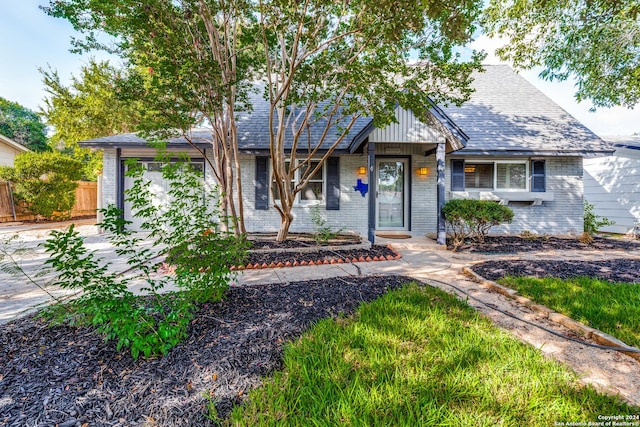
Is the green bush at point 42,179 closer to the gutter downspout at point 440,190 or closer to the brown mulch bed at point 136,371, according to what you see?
the brown mulch bed at point 136,371

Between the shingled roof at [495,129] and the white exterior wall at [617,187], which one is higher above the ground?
the shingled roof at [495,129]

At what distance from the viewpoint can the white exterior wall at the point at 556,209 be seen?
8.61 m

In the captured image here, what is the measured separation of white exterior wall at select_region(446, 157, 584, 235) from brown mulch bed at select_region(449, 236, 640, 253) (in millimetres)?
612

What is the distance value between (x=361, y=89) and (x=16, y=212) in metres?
15.1

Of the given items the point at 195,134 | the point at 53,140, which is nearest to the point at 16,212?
the point at 53,140

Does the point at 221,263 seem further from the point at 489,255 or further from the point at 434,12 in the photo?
Result: the point at 489,255

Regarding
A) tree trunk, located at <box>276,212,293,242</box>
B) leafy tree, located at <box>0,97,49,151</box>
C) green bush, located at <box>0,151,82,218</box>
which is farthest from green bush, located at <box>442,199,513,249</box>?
leafy tree, located at <box>0,97,49,151</box>

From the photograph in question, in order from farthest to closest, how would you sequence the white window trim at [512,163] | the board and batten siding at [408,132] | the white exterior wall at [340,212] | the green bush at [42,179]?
the green bush at [42,179], the white window trim at [512,163], the white exterior wall at [340,212], the board and batten siding at [408,132]

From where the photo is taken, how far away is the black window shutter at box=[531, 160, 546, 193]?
28.0ft

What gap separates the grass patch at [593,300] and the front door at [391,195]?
4.90m

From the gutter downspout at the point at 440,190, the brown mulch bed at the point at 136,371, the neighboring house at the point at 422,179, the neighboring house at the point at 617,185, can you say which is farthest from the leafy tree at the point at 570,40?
the brown mulch bed at the point at 136,371

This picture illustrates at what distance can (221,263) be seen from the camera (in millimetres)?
2766

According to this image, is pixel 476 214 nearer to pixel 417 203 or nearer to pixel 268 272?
pixel 417 203

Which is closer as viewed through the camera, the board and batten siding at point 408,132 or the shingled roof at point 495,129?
the board and batten siding at point 408,132
